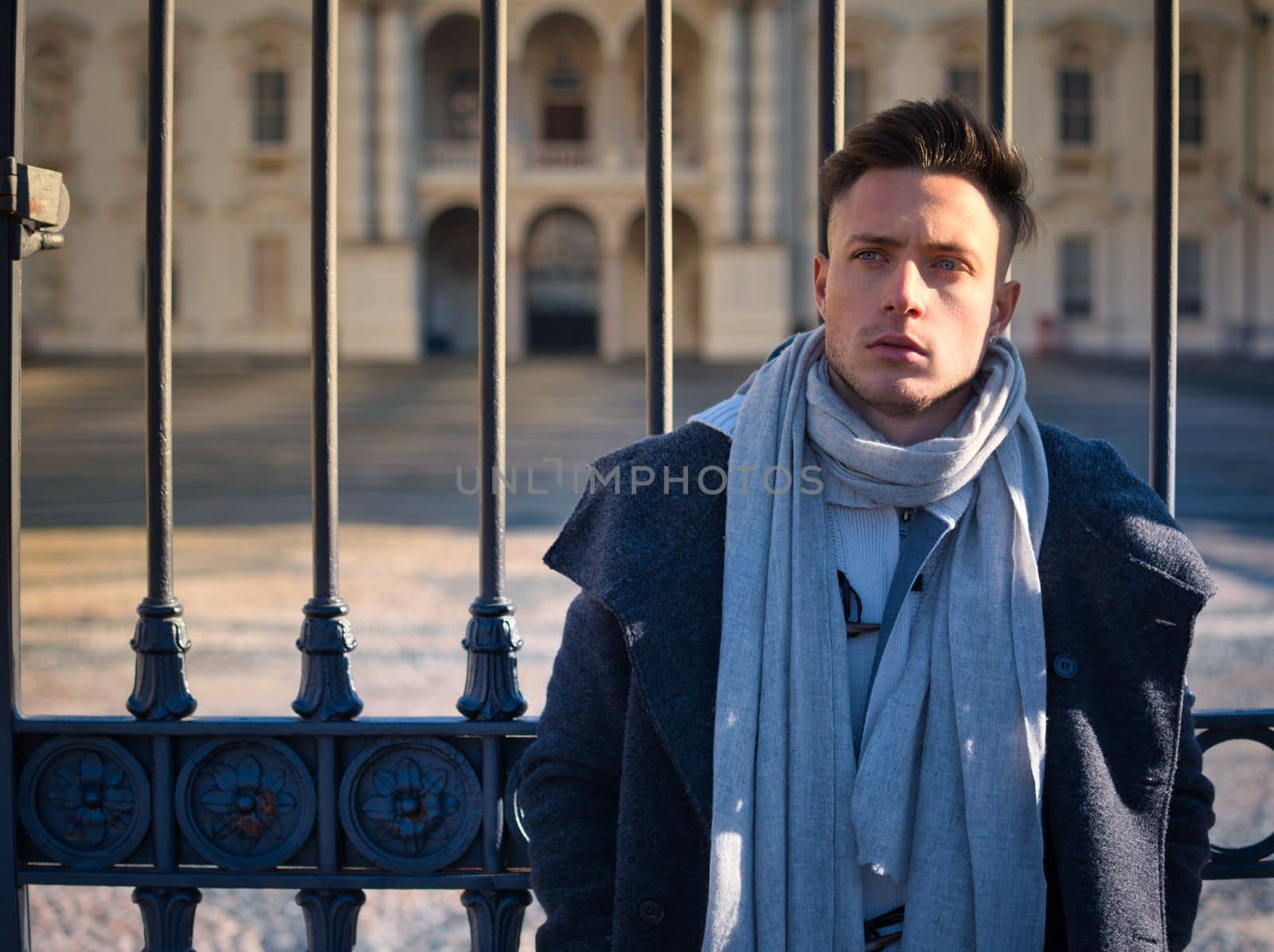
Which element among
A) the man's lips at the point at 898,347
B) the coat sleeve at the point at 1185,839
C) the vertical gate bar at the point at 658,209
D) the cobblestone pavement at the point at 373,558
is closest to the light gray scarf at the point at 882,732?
the man's lips at the point at 898,347

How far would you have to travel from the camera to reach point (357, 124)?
1043 inches

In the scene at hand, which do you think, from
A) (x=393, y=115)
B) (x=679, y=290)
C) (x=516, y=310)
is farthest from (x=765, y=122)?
(x=393, y=115)

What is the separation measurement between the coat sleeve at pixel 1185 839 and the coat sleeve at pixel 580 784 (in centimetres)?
76

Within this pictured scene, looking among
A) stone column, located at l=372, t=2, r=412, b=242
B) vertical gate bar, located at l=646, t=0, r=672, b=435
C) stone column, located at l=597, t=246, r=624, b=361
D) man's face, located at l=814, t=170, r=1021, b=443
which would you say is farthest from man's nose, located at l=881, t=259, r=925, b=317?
stone column, located at l=372, t=2, r=412, b=242

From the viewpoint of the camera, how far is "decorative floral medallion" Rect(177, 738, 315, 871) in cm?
202

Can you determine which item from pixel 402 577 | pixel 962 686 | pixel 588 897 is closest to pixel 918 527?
pixel 962 686

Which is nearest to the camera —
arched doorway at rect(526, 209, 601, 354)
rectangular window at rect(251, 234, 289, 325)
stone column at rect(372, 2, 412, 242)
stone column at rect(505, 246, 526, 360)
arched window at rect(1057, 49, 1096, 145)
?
rectangular window at rect(251, 234, 289, 325)

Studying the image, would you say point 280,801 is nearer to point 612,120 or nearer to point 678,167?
point 678,167

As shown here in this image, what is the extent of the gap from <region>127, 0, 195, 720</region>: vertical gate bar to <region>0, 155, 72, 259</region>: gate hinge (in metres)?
0.14

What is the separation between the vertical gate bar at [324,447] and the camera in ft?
6.57

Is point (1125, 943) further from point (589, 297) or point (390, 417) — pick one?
point (589, 297)

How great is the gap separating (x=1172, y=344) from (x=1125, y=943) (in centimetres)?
94

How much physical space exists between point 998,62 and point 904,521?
82 centimetres

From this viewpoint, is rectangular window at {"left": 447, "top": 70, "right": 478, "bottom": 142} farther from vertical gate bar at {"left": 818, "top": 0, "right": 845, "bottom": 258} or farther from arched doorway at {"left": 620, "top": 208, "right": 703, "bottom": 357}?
vertical gate bar at {"left": 818, "top": 0, "right": 845, "bottom": 258}
